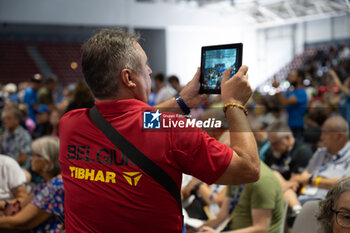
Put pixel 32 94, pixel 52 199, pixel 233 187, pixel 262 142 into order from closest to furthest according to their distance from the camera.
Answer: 1. pixel 52 199
2. pixel 233 187
3. pixel 262 142
4. pixel 32 94

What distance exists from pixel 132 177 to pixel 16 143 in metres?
3.12

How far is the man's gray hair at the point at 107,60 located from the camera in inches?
35.9

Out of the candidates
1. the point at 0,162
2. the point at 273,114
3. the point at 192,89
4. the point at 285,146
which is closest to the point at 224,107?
the point at 192,89

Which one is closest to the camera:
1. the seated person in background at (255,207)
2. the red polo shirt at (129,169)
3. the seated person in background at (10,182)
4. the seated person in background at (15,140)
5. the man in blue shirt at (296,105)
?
the red polo shirt at (129,169)

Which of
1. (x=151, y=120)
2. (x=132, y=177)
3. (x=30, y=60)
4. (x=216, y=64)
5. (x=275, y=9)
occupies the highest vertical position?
(x=275, y=9)

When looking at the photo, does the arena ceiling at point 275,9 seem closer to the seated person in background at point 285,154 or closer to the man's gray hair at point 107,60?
the seated person in background at point 285,154

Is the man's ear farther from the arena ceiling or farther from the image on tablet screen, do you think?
the arena ceiling

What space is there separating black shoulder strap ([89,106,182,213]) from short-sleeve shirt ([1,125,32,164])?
295cm

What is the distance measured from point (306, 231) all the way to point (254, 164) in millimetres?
971

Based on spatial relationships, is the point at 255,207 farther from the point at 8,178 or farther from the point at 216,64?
the point at 8,178

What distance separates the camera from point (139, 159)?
2.81 ft

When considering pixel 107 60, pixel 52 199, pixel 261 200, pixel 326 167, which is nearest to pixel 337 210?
pixel 261 200

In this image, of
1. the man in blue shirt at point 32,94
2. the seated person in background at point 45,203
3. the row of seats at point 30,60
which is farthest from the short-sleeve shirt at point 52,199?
the row of seats at point 30,60

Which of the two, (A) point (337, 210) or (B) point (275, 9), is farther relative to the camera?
(B) point (275, 9)
